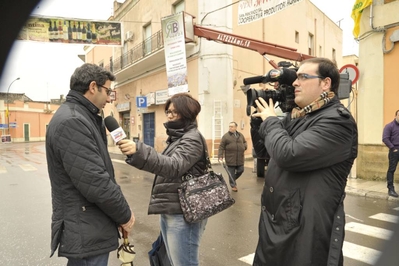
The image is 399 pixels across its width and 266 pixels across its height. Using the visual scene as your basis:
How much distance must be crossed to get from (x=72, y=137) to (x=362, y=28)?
9233 millimetres

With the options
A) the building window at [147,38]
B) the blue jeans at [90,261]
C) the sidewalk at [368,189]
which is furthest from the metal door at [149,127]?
the blue jeans at [90,261]

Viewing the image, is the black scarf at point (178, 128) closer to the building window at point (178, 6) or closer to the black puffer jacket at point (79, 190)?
the black puffer jacket at point (79, 190)

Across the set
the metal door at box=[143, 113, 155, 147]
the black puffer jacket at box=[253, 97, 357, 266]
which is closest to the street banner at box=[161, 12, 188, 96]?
the metal door at box=[143, 113, 155, 147]

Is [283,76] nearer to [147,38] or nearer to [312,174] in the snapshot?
[312,174]

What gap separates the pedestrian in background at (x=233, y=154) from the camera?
764 centimetres

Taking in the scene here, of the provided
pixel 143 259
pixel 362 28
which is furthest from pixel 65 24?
pixel 143 259

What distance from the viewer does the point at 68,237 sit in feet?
6.23

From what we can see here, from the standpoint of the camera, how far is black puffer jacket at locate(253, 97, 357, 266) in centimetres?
160

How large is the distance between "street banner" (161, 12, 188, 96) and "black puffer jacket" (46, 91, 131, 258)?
10.8 meters

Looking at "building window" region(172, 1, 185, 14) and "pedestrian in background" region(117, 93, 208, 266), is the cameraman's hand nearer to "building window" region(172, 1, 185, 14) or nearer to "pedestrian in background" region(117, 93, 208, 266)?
"pedestrian in background" region(117, 93, 208, 266)

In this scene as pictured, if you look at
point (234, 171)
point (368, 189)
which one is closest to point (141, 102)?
point (234, 171)

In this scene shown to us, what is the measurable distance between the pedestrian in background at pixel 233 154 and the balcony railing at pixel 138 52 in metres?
9.57

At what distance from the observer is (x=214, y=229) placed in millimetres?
4711

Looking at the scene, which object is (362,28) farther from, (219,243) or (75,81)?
(75,81)
